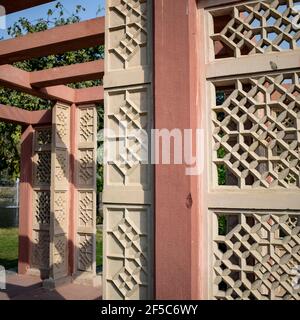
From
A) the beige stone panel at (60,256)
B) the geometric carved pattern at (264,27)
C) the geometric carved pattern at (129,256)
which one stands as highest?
the geometric carved pattern at (264,27)

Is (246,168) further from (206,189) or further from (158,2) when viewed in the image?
(158,2)

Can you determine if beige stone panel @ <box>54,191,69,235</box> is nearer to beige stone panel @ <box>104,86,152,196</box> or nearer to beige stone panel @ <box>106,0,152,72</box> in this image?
beige stone panel @ <box>104,86,152,196</box>

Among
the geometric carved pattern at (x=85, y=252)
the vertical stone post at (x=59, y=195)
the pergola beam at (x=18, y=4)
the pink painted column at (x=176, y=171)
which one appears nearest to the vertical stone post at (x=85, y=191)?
the geometric carved pattern at (x=85, y=252)

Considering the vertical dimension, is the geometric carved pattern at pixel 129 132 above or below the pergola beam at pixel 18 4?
below

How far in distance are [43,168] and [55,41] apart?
398 centimetres

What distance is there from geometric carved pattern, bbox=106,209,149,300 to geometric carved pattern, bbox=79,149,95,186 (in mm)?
4159

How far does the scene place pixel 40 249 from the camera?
7000 mm

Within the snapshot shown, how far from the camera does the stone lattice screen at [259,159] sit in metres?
2.08

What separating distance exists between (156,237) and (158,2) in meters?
1.61

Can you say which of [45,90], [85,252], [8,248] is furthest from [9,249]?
[45,90]

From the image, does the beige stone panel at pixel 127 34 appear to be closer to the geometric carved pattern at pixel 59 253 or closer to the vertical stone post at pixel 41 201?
the geometric carved pattern at pixel 59 253

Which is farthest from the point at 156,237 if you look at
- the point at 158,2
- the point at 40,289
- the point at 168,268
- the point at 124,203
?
the point at 40,289

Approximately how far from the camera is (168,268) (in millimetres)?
2182

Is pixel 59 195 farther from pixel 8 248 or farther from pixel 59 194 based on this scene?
pixel 8 248
